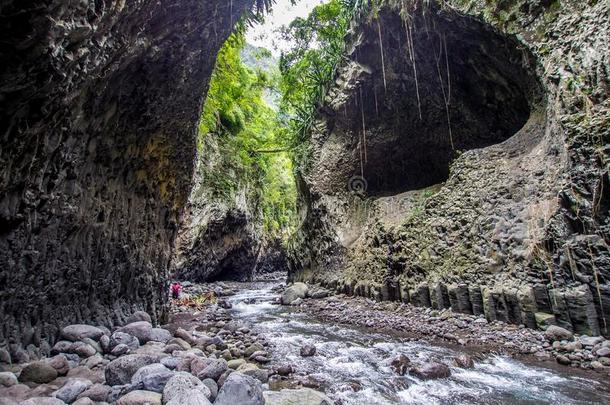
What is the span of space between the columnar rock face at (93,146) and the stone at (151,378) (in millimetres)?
1349

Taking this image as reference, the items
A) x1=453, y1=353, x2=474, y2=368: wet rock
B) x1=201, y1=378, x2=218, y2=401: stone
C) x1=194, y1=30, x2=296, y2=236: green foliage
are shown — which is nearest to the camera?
x1=201, y1=378, x2=218, y2=401: stone

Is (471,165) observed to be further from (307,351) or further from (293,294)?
(293,294)

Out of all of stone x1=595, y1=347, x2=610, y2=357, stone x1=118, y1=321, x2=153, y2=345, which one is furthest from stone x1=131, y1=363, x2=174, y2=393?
stone x1=595, y1=347, x2=610, y2=357

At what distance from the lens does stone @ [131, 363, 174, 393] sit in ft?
8.95

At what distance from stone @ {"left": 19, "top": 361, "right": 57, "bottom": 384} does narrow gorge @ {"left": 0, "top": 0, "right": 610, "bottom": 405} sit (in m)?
0.01

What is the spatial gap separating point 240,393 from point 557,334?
428 centimetres

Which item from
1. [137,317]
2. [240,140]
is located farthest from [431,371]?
[240,140]

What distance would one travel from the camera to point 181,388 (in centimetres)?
259

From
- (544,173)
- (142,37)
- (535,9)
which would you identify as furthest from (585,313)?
(142,37)

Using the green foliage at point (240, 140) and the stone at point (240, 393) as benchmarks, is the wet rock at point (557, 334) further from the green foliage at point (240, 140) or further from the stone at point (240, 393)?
the green foliage at point (240, 140)

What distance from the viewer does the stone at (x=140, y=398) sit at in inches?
96.7

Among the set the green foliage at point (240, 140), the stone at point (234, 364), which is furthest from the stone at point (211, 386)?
the green foliage at point (240, 140)

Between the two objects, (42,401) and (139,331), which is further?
(139,331)

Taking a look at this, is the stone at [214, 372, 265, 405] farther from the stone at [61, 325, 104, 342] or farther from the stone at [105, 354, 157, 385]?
the stone at [61, 325, 104, 342]
